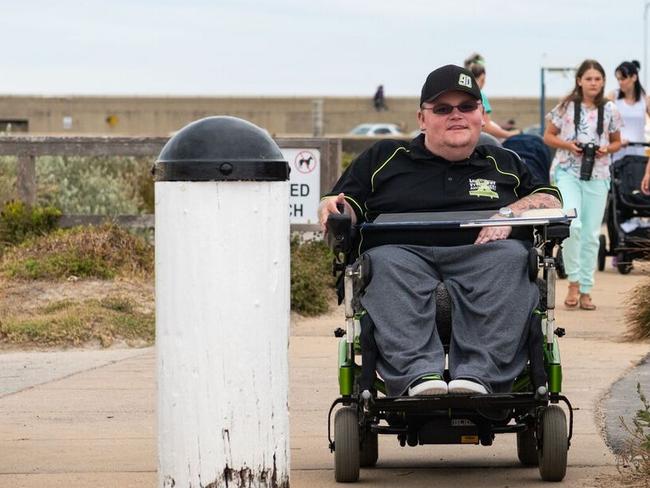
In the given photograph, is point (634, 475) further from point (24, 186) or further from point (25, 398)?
point (24, 186)

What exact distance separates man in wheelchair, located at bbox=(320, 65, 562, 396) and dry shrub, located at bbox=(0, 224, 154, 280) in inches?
230

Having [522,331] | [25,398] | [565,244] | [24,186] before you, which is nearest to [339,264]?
[522,331]

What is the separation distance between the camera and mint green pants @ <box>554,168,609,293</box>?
12.0 meters

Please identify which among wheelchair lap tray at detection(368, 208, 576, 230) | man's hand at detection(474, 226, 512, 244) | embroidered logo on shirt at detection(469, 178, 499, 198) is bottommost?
man's hand at detection(474, 226, 512, 244)

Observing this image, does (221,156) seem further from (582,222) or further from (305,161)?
(305,161)

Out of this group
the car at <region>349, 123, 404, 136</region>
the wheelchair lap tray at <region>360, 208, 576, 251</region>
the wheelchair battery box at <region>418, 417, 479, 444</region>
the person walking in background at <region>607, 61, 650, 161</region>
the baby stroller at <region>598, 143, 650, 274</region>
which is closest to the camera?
the wheelchair battery box at <region>418, 417, 479, 444</region>

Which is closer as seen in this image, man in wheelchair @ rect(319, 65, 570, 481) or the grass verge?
man in wheelchair @ rect(319, 65, 570, 481)

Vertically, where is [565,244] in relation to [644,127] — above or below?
below

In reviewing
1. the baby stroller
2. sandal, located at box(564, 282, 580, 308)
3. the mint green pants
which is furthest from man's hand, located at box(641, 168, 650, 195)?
sandal, located at box(564, 282, 580, 308)

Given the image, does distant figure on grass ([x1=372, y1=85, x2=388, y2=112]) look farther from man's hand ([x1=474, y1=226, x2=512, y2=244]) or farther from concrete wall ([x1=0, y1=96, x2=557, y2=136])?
man's hand ([x1=474, y1=226, x2=512, y2=244])

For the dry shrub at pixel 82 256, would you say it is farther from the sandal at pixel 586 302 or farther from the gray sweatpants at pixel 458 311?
the gray sweatpants at pixel 458 311

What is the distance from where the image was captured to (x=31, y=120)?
62562 millimetres

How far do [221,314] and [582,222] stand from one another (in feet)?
25.0

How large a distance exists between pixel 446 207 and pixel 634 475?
1.37 m
